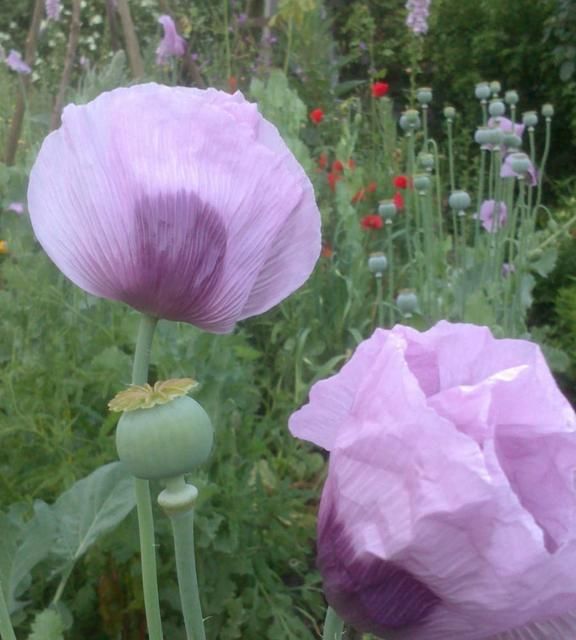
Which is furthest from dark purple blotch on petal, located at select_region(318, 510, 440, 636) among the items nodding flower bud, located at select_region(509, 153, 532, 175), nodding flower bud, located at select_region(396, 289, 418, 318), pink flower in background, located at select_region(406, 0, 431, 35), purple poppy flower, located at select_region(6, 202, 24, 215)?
pink flower in background, located at select_region(406, 0, 431, 35)

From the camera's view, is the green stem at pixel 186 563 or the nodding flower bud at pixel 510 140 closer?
the green stem at pixel 186 563

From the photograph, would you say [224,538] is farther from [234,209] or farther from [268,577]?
[234,209]

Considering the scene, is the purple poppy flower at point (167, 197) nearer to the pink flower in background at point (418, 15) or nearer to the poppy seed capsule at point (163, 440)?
the poppy seed capsule at point (163, 440)

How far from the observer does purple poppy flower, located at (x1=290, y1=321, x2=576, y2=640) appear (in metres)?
0.36

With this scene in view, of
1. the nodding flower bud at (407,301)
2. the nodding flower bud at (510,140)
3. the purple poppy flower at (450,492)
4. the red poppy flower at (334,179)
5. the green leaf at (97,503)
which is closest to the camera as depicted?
the purple poppy flower at (450,492)

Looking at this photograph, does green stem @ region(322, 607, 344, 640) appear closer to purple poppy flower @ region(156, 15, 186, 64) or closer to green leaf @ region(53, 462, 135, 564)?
green leaf @ region(53, 462, 135, 564)

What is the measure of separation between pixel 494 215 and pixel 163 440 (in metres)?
1.80

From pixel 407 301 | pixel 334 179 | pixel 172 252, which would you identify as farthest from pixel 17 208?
pixel 172 252

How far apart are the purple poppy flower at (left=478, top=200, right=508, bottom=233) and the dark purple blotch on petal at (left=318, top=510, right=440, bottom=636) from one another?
163 centimetres

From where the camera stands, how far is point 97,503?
0.78 m

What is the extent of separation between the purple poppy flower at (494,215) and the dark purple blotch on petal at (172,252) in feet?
5.24

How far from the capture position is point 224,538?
1211 millimetres

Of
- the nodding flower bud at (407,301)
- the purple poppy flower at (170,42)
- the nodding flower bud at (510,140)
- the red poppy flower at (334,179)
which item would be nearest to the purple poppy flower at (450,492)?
the nodding flower bud at (407,301)

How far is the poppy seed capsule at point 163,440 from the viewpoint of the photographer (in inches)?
14.6
